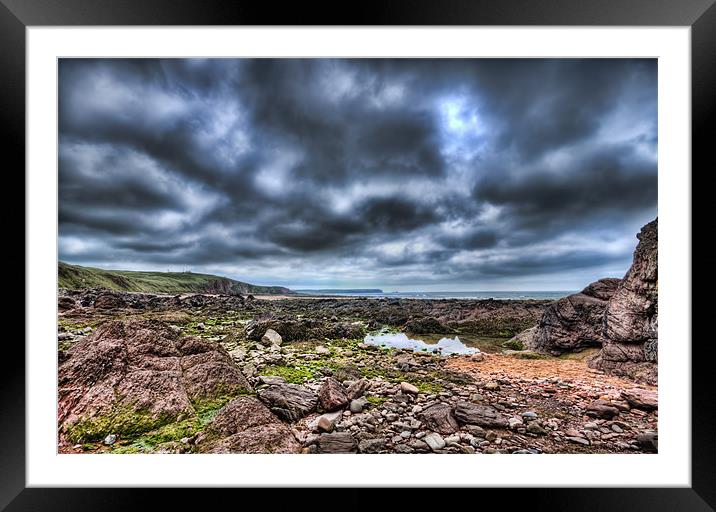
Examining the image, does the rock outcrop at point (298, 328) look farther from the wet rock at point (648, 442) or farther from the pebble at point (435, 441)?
the wet rock at point (648, 442)

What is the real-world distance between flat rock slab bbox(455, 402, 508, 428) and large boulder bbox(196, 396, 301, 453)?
1126mm

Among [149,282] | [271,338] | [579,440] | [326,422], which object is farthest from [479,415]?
[149,282]

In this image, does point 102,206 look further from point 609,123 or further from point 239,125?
point 609,123

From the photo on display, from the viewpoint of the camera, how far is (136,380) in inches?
62.5

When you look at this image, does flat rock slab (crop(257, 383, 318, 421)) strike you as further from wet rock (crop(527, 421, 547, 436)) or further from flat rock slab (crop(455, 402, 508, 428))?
wet rock (crop(527, 421, 547, 436))

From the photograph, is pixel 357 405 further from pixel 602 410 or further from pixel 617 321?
pixel 617 321

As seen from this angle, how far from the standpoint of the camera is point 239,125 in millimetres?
1779

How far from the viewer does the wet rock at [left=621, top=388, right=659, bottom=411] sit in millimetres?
1501

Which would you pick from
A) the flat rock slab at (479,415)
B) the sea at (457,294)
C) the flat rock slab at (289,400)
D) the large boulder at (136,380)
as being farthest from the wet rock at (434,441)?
the large boulder at (136,380)

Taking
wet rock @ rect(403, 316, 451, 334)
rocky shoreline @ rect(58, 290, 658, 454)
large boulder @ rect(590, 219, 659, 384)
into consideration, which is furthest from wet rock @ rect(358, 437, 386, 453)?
large boulder @ rect(590, 219, 659, 384)

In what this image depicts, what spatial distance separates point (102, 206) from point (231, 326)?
1397 millimetres
